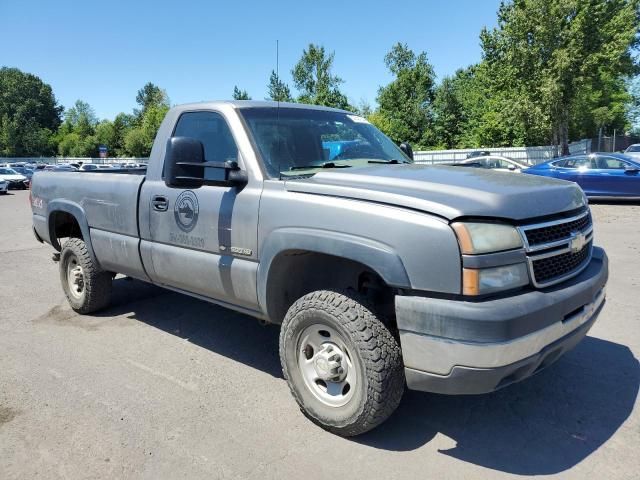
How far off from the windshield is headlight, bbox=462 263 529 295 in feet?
4.60

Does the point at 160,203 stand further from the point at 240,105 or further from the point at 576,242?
the point at 576,242

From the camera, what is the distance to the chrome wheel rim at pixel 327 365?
291cm

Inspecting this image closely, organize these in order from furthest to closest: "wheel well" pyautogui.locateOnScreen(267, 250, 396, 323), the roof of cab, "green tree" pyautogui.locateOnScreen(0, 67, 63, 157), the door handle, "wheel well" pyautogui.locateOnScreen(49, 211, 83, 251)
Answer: "green tree" pyautogui.locateOnScreen(0, 67, 63, 157)
"wheel well" pyautogui.locateOnScreen(49, 211, 83, 251)
the door handle
the roof of cab
"wheel well" pyautogui.locateOnScreen(267, 250, 396, 323)

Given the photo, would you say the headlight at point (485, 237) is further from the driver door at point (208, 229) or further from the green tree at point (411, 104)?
the green tree at point (411, 104)

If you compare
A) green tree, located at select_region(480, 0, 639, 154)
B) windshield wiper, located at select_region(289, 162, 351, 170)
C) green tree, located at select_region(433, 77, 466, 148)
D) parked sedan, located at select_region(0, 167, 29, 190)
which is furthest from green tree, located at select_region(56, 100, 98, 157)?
windshield wiper, located at select_region(289, 162, 351, 170)

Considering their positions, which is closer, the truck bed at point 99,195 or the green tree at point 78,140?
the truck bed at point 99,195

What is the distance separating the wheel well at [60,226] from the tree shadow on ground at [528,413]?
2113 millimetres

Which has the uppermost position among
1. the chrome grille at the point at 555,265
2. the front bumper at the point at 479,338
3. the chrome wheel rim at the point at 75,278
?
the chrome grille at the point at 555,265

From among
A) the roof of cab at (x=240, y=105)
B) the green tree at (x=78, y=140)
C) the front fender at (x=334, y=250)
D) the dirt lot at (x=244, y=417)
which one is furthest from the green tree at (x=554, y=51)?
the green tree at (x=78, y=140)

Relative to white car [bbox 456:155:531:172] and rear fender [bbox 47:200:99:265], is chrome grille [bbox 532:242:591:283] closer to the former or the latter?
rear fender [bbox 47:200:99:265]

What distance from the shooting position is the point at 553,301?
8.38ft

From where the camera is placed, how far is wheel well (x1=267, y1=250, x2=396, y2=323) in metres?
3.11

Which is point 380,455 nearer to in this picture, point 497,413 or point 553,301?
point 497,413

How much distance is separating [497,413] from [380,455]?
92cm
